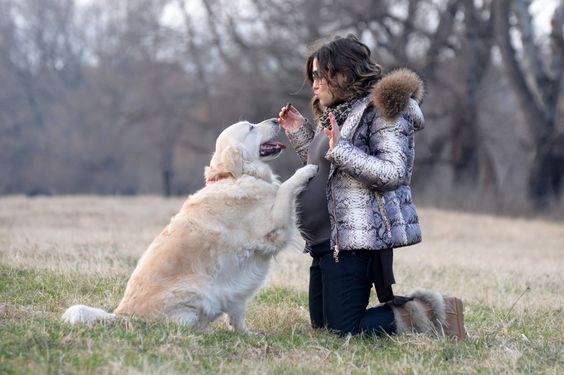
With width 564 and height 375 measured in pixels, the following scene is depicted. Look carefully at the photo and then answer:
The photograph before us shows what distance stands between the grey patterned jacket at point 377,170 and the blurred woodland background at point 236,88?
46.0ft

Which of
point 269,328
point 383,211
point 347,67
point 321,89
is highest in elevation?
point 347,67

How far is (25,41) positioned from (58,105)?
18.5 feet

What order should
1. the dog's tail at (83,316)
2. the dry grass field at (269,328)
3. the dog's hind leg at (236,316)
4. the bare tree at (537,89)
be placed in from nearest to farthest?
the dry grass field at (269,328) < the dog's tail at (83,316) < the dog's hind leg at (236,316) < the bare tree at (537,89)

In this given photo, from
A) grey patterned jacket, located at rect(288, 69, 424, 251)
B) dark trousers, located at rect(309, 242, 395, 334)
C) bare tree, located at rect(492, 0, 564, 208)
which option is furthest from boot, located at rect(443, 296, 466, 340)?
bare tree, located at rect(492, 0, 564, 208)

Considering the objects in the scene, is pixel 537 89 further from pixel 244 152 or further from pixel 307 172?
pixel 307 172

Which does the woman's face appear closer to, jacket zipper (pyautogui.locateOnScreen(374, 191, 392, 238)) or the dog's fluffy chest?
jacket zipper (pyautogui.locateOnScreen(374, 191, 392, 238))

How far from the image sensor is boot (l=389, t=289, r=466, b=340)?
5039mm

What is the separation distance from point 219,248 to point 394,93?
1.55 m

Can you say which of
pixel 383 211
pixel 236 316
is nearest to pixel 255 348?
pixel 236 316

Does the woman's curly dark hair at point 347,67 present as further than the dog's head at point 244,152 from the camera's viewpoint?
No

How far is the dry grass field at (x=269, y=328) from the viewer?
13.3 ft

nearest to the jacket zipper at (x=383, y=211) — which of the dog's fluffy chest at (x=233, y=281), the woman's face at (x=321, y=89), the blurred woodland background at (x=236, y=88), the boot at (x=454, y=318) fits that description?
the boot at (x=454, y=318)

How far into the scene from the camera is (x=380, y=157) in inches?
195

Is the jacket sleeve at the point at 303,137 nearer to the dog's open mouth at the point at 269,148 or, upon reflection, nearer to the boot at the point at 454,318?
the dog's open mouth at the point at 269,148
